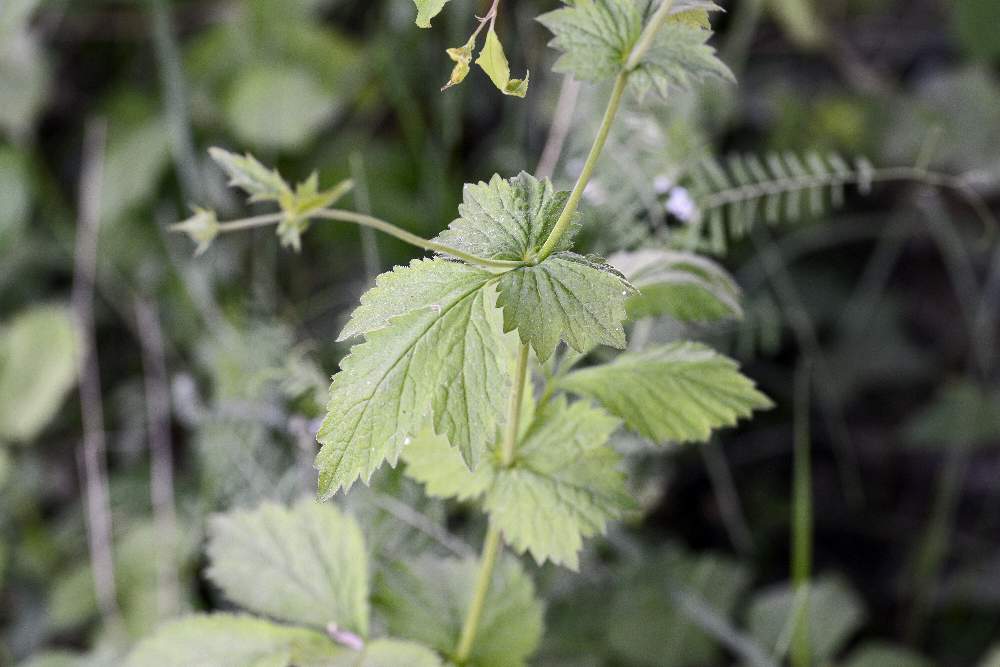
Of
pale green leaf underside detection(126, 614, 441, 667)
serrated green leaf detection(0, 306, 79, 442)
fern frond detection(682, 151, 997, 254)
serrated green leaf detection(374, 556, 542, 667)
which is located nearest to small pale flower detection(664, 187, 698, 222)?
fern frond detection(682, 151, 997, 254)

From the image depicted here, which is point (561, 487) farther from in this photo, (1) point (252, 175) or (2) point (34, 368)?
(2) point (34, 368)

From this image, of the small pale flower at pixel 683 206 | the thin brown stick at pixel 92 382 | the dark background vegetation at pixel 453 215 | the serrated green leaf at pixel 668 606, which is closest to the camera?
the small pale flower at pixel 683 206

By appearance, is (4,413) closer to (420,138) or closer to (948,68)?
(420,138)

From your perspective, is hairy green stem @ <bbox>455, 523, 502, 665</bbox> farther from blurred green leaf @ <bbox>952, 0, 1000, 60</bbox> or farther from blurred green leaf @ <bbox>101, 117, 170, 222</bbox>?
blurred green leaf @ <bbox>952, 0, 1000, 60</bbox>

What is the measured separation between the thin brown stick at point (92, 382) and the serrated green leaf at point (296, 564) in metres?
0.44

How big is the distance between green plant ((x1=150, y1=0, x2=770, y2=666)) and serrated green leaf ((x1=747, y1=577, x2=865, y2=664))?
555 mm

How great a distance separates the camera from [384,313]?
542 millimetres

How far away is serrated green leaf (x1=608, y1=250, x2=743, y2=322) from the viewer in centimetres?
69

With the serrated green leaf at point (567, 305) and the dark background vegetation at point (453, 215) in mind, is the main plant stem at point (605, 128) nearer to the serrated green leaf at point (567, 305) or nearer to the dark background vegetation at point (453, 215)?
the serrated green leaf at point (567, 305)

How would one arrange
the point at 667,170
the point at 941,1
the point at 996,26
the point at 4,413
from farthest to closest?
the point at 941,1
the point at 996,26
the point at 4,413
the point at 667,170

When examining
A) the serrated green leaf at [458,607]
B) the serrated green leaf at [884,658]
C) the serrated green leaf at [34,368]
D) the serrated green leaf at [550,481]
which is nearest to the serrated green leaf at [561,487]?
the serrated green leaf at [550,481]

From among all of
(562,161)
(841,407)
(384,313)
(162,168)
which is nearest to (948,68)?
(841,407)

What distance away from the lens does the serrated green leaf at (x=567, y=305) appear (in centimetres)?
51

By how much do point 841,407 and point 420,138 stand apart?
0.92 meters
